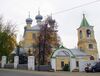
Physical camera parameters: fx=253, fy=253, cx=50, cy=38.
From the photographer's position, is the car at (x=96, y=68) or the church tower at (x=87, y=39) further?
the church tower at (x=87, y=39)

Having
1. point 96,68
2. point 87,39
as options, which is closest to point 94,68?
point 96,68

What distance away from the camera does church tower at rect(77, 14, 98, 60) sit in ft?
A: 226

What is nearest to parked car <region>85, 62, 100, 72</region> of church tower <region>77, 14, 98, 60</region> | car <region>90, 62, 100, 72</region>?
car <region>90, 62, 100, 72</region>

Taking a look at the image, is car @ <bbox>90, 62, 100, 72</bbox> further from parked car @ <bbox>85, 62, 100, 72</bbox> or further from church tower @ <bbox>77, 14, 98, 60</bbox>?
church tower @ <bbox>77, 14, 98, 60</bbox>

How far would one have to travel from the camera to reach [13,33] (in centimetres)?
5500

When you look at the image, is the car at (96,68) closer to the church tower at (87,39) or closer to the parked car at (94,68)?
the parked car at (94,68)

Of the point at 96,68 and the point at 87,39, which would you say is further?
the point at 87,39

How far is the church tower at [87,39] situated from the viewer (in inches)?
2714

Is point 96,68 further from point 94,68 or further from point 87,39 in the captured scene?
point 87,39

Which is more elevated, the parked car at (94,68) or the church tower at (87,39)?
the church tower at (87,39)

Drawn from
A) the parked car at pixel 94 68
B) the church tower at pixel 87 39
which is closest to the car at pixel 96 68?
the parked car at pixel 94 68

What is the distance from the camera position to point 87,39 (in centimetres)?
6906

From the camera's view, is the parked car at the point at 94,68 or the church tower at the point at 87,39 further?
the church tower at the point at 87,39

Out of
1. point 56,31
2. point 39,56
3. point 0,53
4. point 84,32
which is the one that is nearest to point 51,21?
point 56,31
